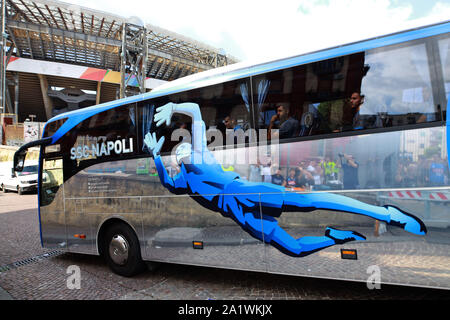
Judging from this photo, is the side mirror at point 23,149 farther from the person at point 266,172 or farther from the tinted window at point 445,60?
the tinted window at point 445,60

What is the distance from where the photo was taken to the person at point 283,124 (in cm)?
331

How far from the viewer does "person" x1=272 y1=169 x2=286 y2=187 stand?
11.0 ft

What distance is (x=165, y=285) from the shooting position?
13.9 feet

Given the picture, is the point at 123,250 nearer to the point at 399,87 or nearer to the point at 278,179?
the point at 278,179

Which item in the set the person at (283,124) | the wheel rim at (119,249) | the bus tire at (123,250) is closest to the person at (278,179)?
the person at (283,124)

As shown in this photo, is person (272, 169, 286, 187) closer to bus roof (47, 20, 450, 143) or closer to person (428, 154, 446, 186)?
bus roof (47, 20, 450, 143)

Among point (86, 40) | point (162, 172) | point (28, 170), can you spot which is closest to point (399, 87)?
point (162, 172)

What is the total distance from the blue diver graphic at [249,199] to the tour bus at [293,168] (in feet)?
0.05

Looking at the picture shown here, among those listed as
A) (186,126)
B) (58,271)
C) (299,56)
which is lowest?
(58,271)

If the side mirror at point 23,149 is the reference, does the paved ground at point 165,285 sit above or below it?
below

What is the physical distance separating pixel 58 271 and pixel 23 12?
3568cm

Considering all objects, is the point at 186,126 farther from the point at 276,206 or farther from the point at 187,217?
the point at 276,206

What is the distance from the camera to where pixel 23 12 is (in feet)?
98.5

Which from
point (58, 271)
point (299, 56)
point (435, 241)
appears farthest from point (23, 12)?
point (435, 241)
